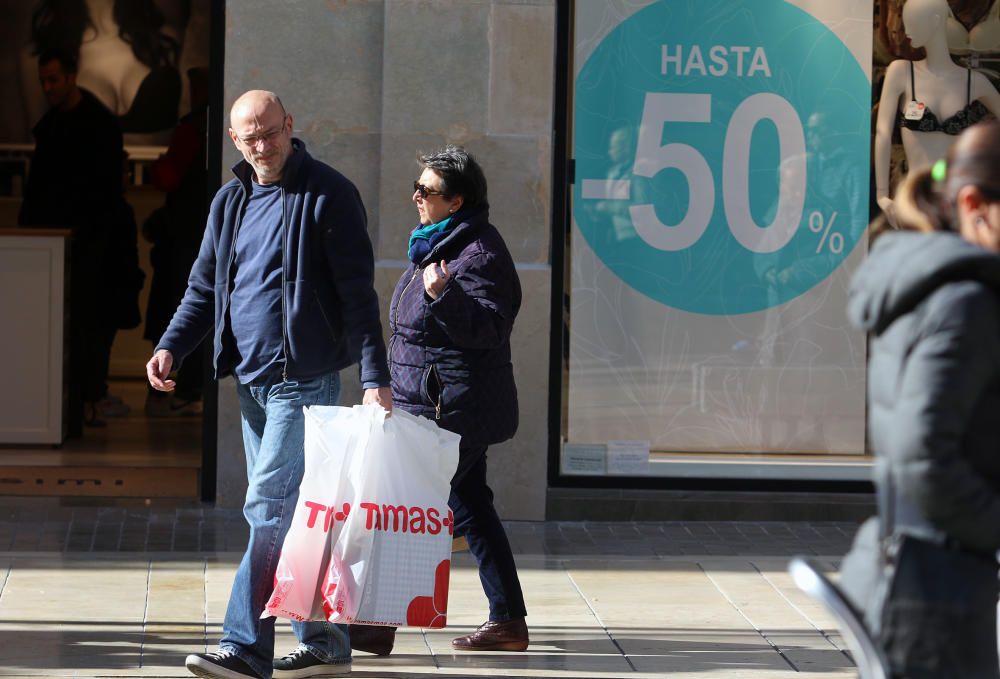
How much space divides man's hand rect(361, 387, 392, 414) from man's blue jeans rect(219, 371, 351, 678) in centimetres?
17

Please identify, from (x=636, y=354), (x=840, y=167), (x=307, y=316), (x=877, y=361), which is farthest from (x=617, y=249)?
(x=877, y=361)

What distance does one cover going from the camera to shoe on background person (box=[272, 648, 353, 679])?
17.0 ft

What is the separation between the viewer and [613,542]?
7605 millimetres

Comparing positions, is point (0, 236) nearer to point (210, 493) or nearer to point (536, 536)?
point (210, 493)

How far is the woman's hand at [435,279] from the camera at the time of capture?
210 inches

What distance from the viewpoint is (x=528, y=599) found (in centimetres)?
640

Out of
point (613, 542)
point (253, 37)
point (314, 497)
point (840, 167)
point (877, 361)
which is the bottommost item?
point (613, 542)

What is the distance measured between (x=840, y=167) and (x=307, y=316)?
4153 mm

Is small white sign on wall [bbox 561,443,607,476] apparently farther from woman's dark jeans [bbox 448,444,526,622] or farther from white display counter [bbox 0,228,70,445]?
white display counter [bbox 0,228,70,445]

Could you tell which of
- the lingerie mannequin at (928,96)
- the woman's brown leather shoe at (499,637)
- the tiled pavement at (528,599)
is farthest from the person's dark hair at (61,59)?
the woman's brown leather shoe at (499,637)

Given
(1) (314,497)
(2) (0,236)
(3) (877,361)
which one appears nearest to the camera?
(3) (877,361)

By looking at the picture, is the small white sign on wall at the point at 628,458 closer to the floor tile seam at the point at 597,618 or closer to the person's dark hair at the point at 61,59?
the floor tile seam at the point at 597,618

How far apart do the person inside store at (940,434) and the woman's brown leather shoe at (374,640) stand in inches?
107

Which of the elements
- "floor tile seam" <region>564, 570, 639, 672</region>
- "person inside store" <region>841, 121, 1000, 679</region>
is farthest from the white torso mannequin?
"person inside store" <region>841, 121, 1000, 679</region>
